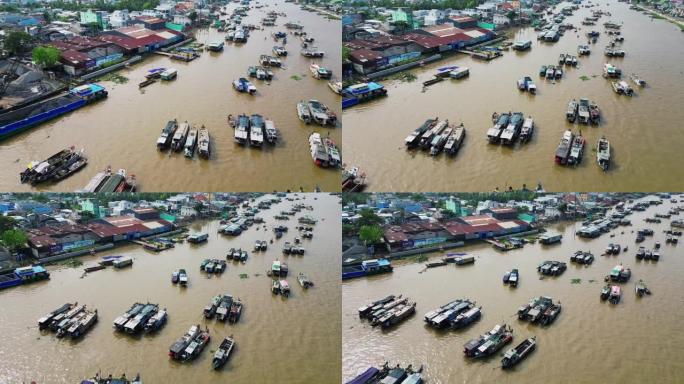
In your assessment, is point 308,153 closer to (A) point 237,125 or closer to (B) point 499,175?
(A) point 237,125

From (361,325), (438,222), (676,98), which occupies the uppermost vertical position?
(676,98)

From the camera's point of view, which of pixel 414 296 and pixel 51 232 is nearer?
pixel 414 296

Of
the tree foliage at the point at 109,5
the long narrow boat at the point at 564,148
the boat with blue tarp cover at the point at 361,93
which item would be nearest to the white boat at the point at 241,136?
the boat with blue tarp cover at the point at 361,93

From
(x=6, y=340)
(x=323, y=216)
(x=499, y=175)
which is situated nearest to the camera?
(x=6, y=340)

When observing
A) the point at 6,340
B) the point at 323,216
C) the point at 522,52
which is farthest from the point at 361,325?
the point at 522,52

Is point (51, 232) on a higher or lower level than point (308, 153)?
lower

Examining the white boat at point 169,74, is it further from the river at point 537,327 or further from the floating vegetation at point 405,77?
the river at point 537,327

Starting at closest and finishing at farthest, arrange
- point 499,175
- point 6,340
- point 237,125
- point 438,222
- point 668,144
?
point 6,340 < point 499,175 < point 668,144 < point 237,125 < point 438,222

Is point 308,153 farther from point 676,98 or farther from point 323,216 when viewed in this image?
point 676,98
